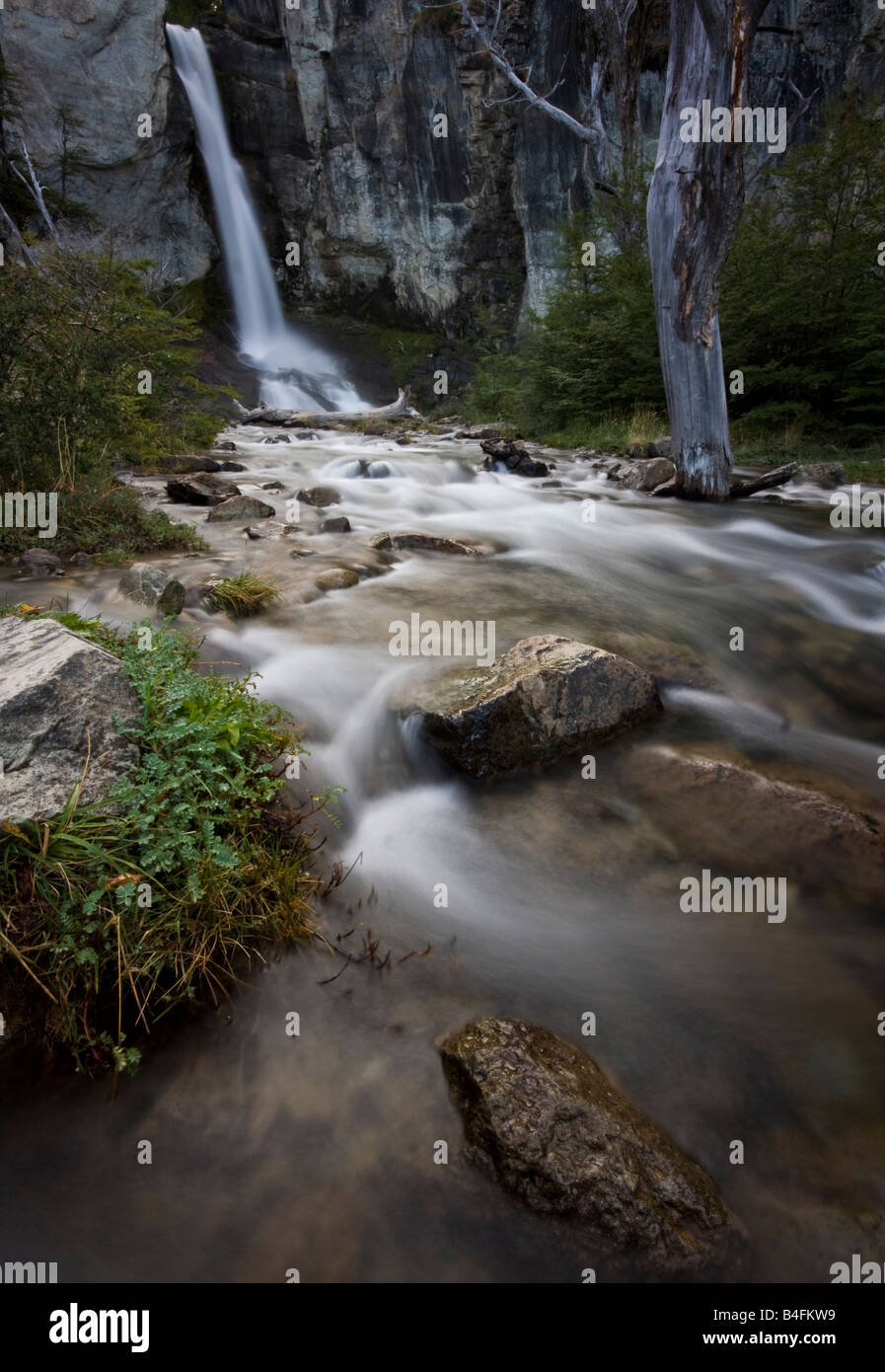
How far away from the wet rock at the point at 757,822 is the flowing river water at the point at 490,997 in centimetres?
2

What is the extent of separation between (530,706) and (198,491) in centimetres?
622

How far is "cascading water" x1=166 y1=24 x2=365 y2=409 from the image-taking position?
28.2 metres

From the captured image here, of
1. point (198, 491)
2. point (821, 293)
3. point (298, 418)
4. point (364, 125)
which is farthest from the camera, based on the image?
point (364, 125)

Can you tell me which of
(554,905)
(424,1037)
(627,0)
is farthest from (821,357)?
(424,1037)

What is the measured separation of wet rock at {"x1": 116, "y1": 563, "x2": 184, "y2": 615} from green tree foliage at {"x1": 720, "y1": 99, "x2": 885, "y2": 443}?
11.5 metres

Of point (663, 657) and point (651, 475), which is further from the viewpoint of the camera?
point (651, 475)

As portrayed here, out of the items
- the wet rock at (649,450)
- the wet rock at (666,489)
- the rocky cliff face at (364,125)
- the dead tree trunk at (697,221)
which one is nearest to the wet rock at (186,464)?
the wet rock at (666,489)

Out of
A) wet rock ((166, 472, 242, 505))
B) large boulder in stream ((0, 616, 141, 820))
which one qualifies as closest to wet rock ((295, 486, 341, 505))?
wet rock ((166, 472, 242, 505))

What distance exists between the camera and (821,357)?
12.0m

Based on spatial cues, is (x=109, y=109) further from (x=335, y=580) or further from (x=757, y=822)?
(x=757, y=822)

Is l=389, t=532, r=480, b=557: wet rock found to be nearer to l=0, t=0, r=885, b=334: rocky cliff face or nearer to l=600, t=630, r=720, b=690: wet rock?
l=600, t=630, r=720, b=690: wet rock

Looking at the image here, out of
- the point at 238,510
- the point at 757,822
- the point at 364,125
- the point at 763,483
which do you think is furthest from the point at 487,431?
the point at 364,125

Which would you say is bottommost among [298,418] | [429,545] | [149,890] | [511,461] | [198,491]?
[149,890]

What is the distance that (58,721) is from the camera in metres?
2.34
